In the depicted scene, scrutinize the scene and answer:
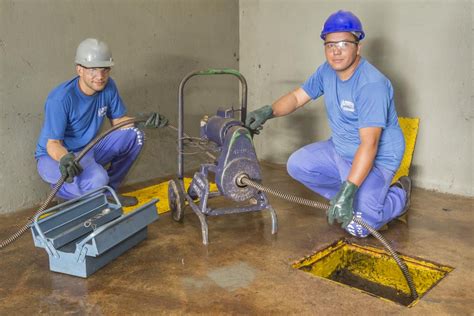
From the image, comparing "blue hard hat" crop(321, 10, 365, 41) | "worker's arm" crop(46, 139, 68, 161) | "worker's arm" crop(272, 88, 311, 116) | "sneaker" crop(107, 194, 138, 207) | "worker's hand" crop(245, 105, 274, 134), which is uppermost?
"blue hard hat" crop(321, 10, 365, 41)

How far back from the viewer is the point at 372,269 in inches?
86.8

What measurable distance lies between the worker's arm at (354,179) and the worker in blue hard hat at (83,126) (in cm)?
100

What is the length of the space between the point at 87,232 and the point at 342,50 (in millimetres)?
1467

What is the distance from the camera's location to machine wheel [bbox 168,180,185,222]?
2.48 m

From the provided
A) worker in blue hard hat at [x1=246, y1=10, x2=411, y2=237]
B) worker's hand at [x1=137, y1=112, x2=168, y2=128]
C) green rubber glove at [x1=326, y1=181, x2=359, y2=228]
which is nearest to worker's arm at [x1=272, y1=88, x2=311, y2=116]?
worker in blue hard hat at [x1=246, y1=10, x2=411, y2=237]

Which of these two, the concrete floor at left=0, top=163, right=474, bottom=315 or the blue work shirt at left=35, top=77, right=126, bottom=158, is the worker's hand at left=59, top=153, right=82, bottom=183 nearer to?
the blue work shirt at left=35, top=77, right=126, bottom=158

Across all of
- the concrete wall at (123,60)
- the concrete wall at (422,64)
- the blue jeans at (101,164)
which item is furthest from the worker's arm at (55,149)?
the concrete wall at (422,64)

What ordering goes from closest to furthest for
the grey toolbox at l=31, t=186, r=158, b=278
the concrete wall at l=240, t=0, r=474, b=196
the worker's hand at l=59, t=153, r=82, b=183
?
1. the grey toolbox at l=31, t=186, r=158, b=278
2. the worker's hand at l=59, t=153, r=82, b=183
3. the concrete wall at l=240, t=0, r=474, b=196

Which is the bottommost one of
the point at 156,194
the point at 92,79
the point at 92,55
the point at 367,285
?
the point at 367,285

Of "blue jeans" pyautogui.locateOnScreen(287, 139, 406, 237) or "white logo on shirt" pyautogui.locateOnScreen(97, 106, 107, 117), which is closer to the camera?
"blue jeans" pyautogui.locateOnScreen(287, 139, 406, 237)

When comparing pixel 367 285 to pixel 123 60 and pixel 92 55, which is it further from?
pixel 123 60

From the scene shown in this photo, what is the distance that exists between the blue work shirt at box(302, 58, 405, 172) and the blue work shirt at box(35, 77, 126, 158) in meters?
1.20

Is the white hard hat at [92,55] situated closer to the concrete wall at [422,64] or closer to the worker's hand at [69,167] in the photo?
the worker's hand at [69,167]

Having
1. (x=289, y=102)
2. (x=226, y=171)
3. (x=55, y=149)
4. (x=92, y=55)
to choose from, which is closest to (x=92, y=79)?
(x=92, y=55)
